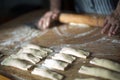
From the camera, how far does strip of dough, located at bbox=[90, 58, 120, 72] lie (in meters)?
1.20

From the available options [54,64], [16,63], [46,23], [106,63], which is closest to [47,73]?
[54,64]

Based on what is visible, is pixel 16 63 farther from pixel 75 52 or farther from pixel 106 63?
pixel 106 63

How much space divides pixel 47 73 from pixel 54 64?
0.32ft

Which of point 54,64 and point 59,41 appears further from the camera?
point 59,41

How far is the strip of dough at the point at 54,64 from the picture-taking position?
4.09 ft

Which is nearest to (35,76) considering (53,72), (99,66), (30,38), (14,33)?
(53,72)

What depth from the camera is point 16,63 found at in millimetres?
1318

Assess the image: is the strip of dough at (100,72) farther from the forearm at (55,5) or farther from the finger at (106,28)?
the forearm at (55,5)

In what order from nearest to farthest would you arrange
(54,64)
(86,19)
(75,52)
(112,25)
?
(54,64)
(75,52)
(112,25)
(86,19)

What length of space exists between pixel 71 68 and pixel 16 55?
391 mm

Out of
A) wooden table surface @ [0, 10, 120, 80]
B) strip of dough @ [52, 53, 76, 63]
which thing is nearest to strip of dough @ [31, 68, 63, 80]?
wooden table surface @ [0, 10, 120, 80]

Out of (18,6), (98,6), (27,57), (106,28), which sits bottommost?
(27,57)

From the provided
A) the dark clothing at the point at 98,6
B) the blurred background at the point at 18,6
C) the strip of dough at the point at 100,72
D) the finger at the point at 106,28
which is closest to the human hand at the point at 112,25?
the finger at the point at 106,28

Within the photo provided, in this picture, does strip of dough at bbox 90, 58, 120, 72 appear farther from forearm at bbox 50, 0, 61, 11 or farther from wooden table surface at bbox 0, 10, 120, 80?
forearm at bbox 50, 0, 61, 11
